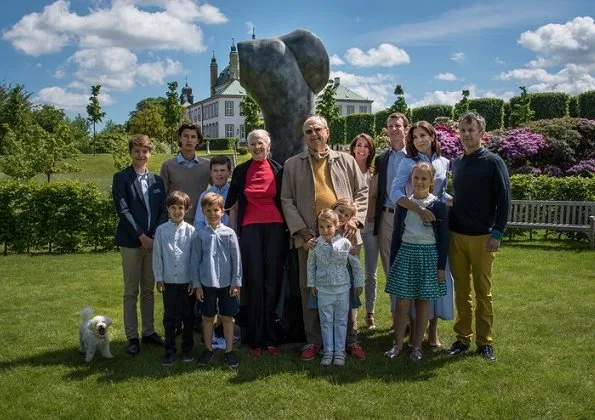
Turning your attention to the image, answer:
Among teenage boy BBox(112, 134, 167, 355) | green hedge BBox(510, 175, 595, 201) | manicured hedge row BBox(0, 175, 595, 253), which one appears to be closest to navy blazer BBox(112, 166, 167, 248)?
teenage boy BBox(112, 134, 167, 355)

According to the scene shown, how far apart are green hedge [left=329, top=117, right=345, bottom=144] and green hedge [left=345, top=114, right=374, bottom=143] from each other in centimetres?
37

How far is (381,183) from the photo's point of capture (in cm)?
545

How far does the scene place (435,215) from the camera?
457 cm

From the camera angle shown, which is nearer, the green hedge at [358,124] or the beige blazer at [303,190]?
the beige blazer at [303,190]

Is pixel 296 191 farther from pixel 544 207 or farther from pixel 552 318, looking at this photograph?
pixel 544 207

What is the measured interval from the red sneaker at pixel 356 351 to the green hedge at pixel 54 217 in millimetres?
8066

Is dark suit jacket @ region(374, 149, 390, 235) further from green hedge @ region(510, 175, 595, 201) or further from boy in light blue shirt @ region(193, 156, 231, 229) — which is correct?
green hedge @ region(510, 175, 595, 201)

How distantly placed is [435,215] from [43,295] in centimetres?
581

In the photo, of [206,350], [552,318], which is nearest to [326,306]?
[206,350]

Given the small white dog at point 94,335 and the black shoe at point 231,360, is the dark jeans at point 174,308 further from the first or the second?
the small white dog at point 94,335

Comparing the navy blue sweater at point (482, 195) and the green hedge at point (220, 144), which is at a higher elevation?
the green hedge at point (220, 144)

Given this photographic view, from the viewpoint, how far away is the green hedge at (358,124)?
4759 cm

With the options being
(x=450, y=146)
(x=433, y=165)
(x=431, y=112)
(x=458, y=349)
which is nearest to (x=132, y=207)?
(x=433, y=165)

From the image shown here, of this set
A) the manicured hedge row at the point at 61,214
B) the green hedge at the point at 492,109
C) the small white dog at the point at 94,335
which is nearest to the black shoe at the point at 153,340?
the small white dog at the point at 94,335
